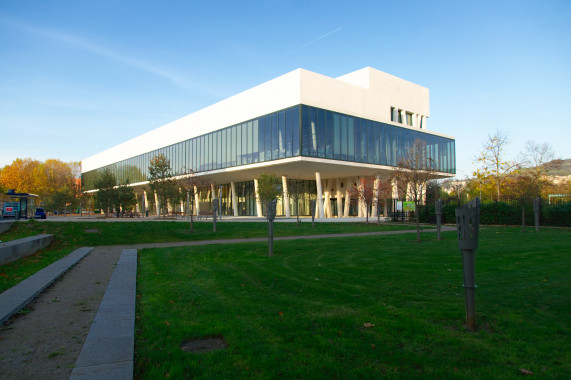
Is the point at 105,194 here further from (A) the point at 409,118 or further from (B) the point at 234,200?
(A) the point at 409,118

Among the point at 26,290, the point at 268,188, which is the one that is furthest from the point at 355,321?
the point at 268,188

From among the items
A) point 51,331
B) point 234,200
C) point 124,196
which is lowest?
point 51,331

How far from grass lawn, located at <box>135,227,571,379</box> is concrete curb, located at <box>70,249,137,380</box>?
15 cm

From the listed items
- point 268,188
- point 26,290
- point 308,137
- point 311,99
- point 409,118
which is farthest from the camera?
point 409,118

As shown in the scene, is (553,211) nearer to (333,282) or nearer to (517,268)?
Answer: (517,268)

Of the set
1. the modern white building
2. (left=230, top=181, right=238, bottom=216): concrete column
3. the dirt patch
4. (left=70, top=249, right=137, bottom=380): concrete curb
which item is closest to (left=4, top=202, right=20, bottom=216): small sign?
the modern white building

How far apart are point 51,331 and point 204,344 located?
7.34 feet

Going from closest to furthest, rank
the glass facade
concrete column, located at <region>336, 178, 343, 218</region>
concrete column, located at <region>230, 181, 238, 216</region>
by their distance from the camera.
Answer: the glass facade < concrete column, located at <region>336, 178, 343, 218</region> < concrete column, located at <region>230, 181, 238, 216</region>

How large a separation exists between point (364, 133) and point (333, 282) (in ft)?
134

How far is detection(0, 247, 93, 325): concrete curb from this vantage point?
5.63 metres

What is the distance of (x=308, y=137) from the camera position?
39.9 m

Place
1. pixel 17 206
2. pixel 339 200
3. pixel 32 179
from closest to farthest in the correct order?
pixel 17 206
pixel 339 200
pixel 32 179

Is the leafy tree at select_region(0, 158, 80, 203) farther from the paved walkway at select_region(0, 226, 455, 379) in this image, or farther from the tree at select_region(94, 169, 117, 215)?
the paved walkway at select_region(0, 226, 455, 379)

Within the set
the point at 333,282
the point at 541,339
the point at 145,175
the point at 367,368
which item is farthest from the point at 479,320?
the point at 145,175
